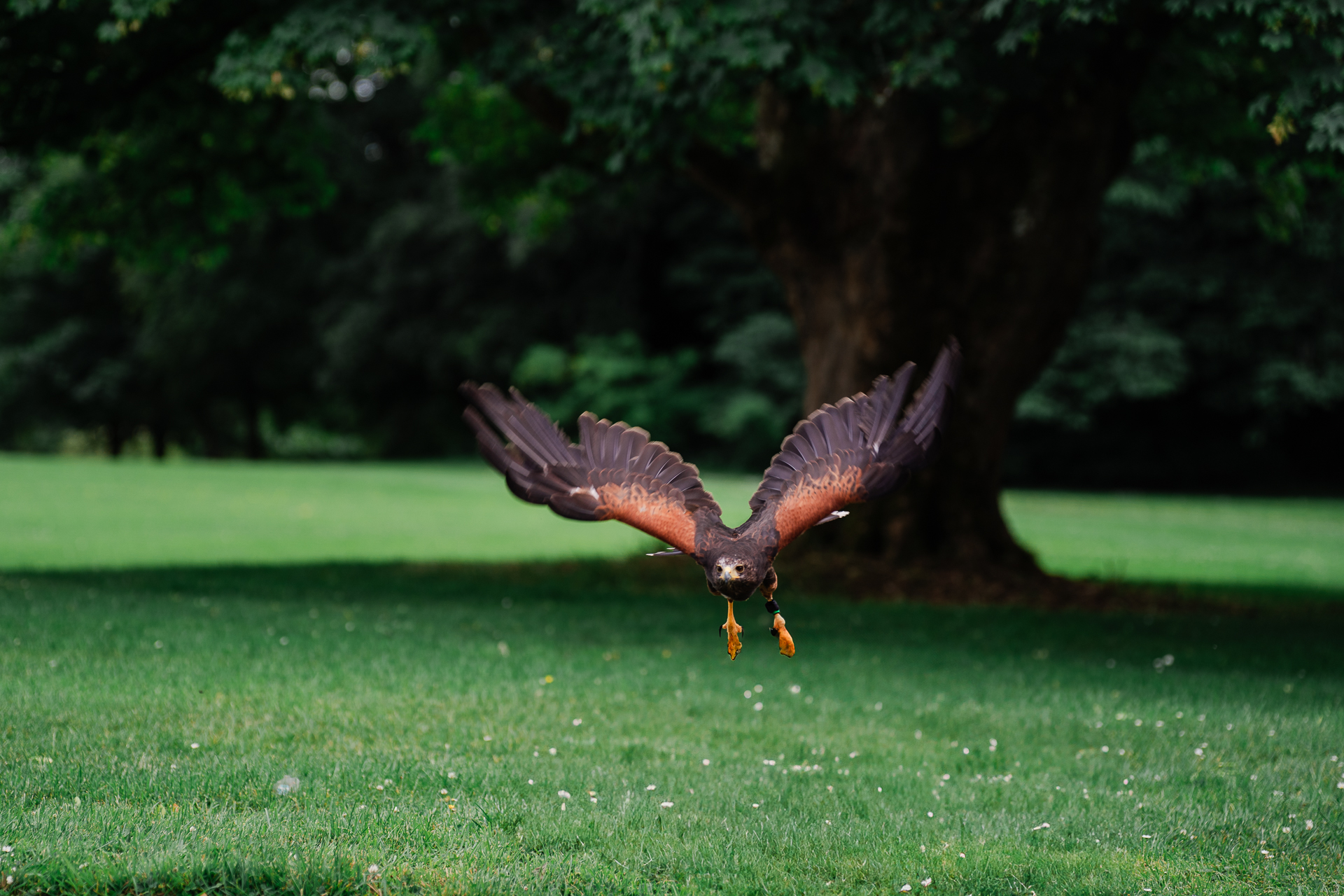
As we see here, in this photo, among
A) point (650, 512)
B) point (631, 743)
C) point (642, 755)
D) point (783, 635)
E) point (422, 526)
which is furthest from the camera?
point (422, 526)

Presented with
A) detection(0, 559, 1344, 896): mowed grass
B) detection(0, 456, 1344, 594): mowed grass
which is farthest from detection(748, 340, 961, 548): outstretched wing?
Result: detection(0, 456, 1344, 594): mowed grass

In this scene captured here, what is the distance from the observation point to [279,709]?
6758 millimetres

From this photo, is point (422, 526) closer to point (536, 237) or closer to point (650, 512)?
point (536, 237)

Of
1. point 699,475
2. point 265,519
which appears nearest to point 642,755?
point 699,475

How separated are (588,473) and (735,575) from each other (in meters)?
0.80

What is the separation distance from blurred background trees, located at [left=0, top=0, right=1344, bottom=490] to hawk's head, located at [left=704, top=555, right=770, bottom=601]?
17.4ft

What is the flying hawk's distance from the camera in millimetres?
4277

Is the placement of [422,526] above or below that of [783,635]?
below

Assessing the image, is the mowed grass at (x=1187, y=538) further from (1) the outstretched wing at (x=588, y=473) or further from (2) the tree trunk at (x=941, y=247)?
(1) the outstretched wing at (x=588, y=473)

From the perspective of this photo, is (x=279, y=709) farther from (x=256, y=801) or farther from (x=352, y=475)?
(x=352, y=475)

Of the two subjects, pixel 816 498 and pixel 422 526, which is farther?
pixel 422 526

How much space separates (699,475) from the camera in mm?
4434

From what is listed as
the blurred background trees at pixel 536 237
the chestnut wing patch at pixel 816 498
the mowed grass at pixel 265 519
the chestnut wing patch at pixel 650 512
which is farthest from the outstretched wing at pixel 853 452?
the mowed grass at pixel 265 519

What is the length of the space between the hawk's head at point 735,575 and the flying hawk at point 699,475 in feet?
0.25
